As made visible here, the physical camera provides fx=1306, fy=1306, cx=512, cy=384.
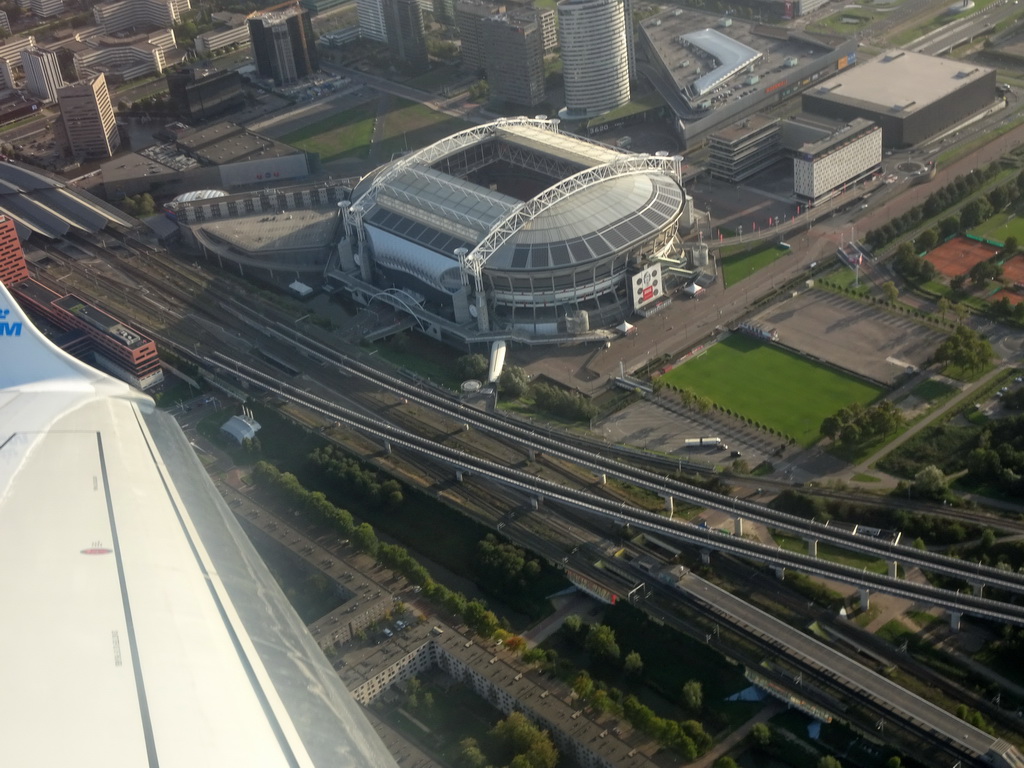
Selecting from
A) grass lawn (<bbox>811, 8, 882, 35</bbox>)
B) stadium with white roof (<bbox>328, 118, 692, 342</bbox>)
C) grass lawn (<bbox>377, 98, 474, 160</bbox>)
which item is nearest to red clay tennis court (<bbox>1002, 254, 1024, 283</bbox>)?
stadium with white roof (<bbox>328, 118, 692, 342</bbox>)

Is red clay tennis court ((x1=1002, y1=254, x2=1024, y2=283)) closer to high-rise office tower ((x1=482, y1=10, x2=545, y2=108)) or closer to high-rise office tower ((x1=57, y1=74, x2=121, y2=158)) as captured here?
high-rise office tower ((x1=482, y1=10, x2=545, y2=108))

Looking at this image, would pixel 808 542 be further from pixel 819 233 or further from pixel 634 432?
pixel 819 233

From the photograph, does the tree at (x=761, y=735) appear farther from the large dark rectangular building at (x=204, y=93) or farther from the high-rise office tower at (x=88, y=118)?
the large dark rectangular building at (x=204, y=93)

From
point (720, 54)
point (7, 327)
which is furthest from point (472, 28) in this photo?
point (7, 327)

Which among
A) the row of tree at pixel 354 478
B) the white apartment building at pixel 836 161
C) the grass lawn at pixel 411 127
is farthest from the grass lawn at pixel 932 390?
the grass lawn at pixel 411 127

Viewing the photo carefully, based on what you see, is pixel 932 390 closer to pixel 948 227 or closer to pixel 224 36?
pixel 948 227
